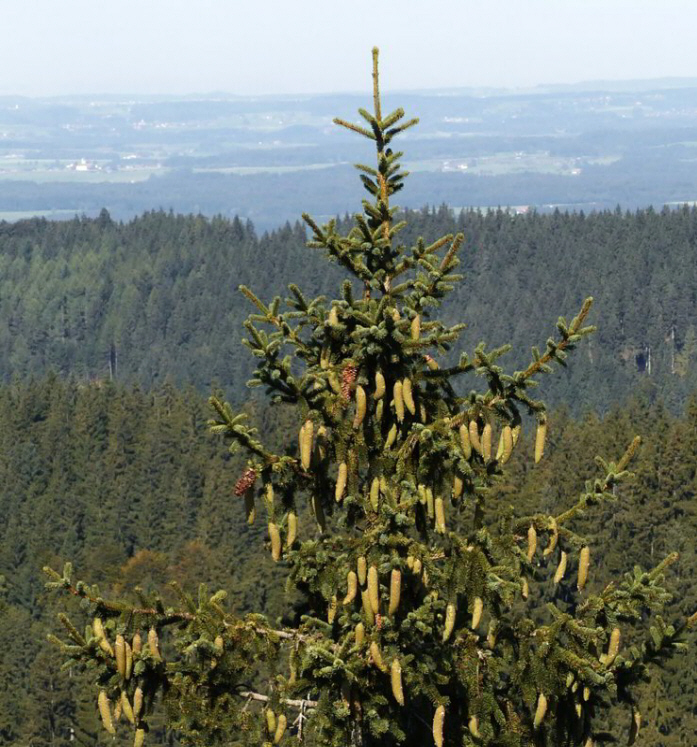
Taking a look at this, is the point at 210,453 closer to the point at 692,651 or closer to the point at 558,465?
the point at 558,465

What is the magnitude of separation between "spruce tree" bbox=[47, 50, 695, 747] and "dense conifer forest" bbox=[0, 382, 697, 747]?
1760 inches

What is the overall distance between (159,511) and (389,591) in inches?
4524

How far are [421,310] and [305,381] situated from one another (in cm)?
145

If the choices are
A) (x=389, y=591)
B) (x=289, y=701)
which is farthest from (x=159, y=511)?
(x=389, y=591)

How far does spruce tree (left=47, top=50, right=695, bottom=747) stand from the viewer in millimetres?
14906

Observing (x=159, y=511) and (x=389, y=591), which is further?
(x=159, y=511)

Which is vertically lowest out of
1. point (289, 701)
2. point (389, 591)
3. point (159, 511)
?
point (159, 511)

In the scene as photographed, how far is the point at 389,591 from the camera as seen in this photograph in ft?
50.8

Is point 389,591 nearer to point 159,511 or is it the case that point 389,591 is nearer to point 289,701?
point 289,701

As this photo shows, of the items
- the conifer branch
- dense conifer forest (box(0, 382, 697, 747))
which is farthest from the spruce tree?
dense conifer forest (box(0, 382, 697, 747))

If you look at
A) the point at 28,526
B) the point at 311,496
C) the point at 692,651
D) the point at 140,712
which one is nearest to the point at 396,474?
the point at 311,496

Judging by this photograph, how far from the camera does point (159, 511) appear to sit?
424ft

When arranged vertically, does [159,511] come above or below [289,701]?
below

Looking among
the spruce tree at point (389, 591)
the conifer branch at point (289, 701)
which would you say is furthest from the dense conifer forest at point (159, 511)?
the spruce tree at point (389, 591)
